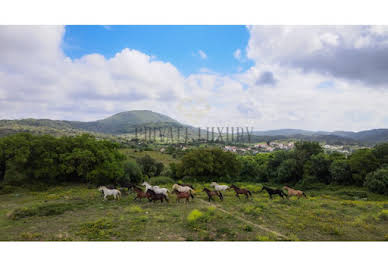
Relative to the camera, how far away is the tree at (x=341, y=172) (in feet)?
138

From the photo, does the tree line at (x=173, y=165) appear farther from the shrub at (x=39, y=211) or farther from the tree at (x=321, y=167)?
the shrub at (x=39, y=211)

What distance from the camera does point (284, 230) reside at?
31.9ft

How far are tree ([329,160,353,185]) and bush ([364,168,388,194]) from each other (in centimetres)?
644

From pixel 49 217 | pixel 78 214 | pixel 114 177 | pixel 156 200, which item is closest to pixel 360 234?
pixel 156 200

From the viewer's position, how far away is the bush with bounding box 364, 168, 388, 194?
32750mm

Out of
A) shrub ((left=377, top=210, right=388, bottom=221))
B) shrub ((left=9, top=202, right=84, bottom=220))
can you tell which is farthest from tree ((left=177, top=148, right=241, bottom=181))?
shrub ((left=377, top=210, right=388, bottom=221))

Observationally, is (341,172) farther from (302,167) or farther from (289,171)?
(289,171)

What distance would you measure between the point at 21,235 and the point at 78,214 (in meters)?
3.53

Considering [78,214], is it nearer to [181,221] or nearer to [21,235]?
[21,235]

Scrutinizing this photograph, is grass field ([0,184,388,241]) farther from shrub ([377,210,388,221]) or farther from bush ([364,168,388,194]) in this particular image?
bush ([364,168,388,194])

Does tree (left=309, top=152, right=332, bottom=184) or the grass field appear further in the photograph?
tree (left=309, top=152, right=332, bottom=184)

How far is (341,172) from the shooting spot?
42156 mm

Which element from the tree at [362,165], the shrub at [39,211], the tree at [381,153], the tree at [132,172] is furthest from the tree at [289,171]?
the shrub at [39,211]

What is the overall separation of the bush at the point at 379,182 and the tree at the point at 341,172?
254 inches
